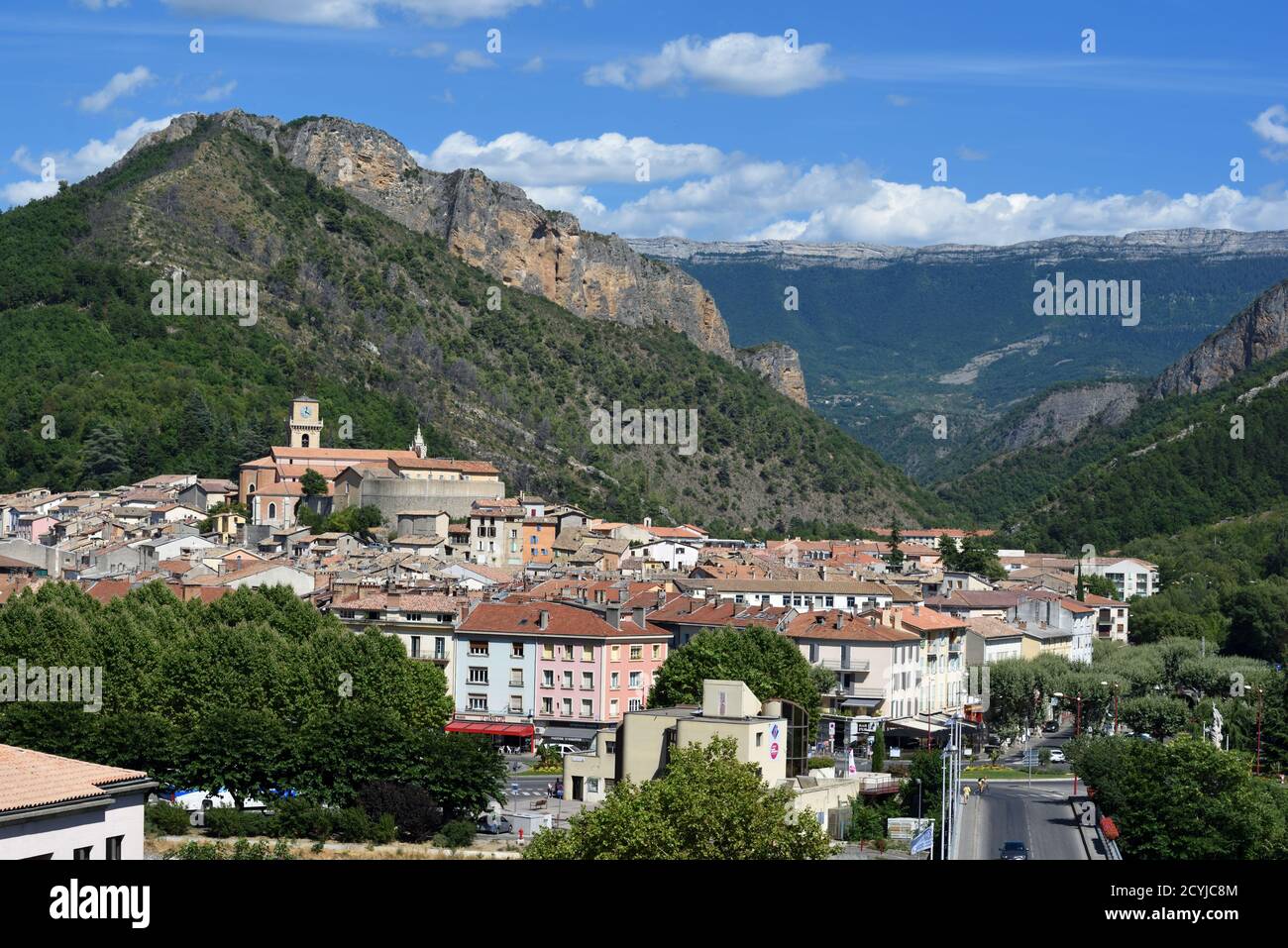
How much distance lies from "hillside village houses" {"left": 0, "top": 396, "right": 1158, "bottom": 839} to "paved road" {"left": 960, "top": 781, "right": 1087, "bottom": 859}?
6391 millimetres

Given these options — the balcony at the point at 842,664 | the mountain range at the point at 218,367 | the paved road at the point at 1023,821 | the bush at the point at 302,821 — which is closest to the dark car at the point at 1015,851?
the paved road at the point at 1023,821

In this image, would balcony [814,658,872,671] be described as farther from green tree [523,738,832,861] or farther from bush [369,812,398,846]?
green tree [523,738,832,861]

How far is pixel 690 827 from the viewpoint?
28047 millimetres

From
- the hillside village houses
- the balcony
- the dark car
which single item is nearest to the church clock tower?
the hillside village houses

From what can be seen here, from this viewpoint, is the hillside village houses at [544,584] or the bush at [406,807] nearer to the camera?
the bush at [406,807]

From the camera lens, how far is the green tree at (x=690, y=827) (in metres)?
27.3

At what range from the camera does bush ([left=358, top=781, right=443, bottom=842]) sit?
152 ft

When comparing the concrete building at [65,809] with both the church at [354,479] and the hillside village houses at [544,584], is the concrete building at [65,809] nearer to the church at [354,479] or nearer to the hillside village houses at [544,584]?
the hillside village houses at [544,584]

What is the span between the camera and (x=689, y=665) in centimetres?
6022

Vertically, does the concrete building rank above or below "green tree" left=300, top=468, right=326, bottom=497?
below

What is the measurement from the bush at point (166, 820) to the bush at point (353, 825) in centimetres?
355

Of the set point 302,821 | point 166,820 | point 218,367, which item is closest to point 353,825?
point 302,821

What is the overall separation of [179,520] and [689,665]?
→ 62.9 m

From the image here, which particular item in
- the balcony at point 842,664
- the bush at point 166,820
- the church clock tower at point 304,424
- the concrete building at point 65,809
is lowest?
the bush at point 166,820
